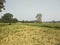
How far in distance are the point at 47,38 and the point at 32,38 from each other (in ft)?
8.01

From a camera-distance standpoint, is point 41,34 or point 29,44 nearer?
point 29,44

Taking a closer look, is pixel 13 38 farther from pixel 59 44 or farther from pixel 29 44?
pixel 59 44

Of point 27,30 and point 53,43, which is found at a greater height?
point 27,30

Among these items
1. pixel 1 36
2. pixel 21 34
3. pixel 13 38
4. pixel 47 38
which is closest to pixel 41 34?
pixel 47 38

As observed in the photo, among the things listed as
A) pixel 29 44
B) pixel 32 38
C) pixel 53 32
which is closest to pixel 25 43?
pixel 29 44

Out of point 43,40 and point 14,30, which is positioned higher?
point 14,30

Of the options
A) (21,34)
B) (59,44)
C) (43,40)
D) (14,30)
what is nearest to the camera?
(59,44)

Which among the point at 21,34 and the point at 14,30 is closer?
the point at 21,34

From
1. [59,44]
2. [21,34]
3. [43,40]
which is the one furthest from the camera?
[21,34]

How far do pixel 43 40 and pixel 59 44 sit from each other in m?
2.73

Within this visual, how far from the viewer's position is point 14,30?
2447 cm

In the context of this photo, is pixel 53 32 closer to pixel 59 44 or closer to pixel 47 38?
pixel 47 38

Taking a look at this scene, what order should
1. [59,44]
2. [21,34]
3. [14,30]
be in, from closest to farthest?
[59,44], [21,34], [14,30]

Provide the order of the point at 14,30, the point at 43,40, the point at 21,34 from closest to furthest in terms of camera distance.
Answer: the point at 43,40
the point at 21,34
the point at 14,30
